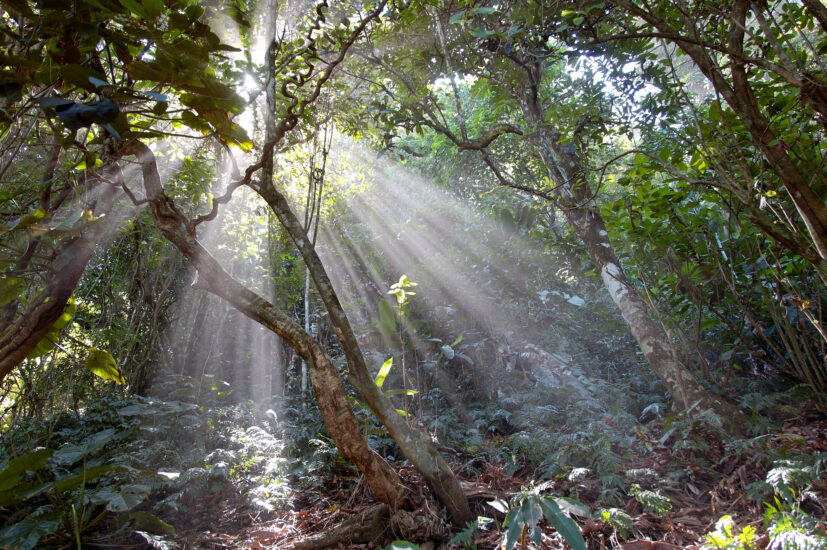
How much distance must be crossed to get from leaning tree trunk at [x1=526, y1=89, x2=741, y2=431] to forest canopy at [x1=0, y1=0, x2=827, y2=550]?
3 cm

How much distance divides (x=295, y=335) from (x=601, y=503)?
1786 millimetres

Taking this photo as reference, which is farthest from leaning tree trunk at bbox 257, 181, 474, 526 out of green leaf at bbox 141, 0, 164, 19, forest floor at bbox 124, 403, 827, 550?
green leaf at bbox 141, 0, 164, 19

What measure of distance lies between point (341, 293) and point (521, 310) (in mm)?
2834

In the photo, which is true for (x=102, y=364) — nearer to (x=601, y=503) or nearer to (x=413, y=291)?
(x=413, y=291)

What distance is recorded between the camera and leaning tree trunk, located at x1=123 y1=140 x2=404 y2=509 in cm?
192

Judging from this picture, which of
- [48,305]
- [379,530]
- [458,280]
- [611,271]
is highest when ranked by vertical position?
[48,305]

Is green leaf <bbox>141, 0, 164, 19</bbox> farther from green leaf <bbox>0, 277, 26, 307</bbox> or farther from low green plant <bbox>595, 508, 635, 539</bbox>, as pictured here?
low green plant <bbox>595, 508, 635, 539</bbox>

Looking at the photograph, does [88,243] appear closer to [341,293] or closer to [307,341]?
[307,341]

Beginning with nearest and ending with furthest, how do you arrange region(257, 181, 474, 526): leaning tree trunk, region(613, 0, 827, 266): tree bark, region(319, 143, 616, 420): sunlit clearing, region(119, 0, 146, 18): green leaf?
region(119, 0, 146, 18): green leaf → region(613, 0, 827, 266): tree bark → region(257, 181, 474, 526): leaning tree trunk → region(319, 143, 616, 420): sunlit clearing

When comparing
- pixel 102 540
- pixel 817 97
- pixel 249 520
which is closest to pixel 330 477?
pixel 249 520

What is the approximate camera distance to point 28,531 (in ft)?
5.53

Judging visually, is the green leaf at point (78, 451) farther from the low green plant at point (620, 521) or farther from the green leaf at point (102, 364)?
the low green plant at point (620, 521)

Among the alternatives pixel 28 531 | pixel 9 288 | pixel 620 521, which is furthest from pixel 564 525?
pixel 9 288

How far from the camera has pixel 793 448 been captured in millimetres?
2168
